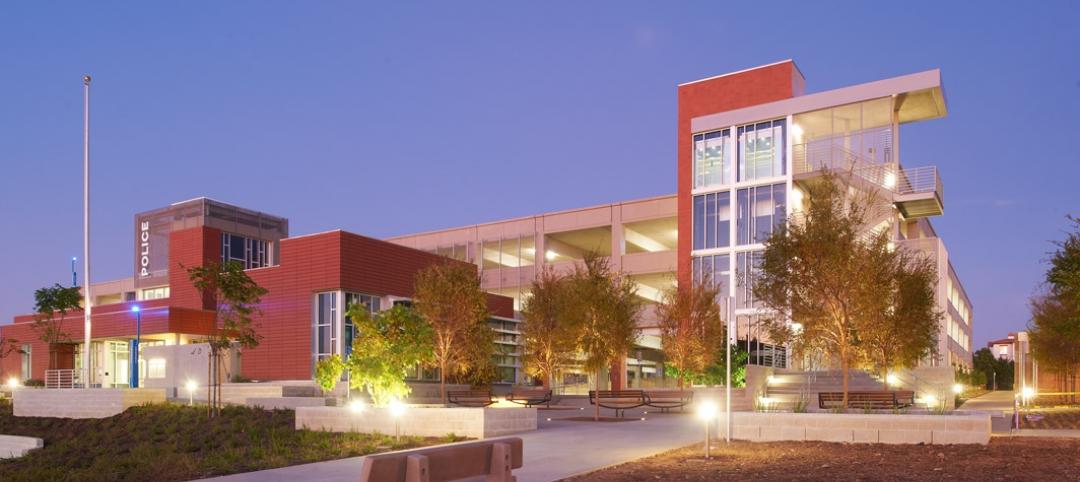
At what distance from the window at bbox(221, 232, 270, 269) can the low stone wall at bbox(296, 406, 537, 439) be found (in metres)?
34.9

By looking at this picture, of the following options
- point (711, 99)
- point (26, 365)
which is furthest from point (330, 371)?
point (26, 365)

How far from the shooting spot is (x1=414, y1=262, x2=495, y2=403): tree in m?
29.0

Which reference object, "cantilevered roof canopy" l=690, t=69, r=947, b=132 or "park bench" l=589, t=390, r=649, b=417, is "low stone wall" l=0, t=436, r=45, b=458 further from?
"cantilevered roof canopy" l=690, t=69, r=947, b=132

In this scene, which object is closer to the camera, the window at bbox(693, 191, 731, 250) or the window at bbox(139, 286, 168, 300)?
the window at bbox(693, 191, 731, 250)

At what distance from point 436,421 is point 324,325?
911 inches

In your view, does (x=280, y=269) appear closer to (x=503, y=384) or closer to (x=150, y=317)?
(x=150, y=317)

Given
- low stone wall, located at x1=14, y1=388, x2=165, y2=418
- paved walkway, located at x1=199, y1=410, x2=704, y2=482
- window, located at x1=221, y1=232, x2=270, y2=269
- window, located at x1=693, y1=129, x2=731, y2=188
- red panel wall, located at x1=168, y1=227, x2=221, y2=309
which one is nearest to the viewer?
paved walkway, located at x1=199, y1=410, x2=704, y2=482

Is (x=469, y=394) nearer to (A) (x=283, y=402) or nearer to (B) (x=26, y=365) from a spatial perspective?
(A) (x=283, y=402)

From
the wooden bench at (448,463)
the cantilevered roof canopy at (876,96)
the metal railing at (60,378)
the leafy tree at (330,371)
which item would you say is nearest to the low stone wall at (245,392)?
the leafy tree at (330,371)

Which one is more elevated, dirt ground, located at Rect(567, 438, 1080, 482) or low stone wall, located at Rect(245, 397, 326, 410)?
dirt ground, located at Rect(567, 438, 1080, 482)

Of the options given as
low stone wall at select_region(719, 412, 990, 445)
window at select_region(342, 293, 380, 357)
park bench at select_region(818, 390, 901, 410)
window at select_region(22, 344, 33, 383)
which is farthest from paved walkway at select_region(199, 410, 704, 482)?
window at select_region(22, 344, 33, 383)

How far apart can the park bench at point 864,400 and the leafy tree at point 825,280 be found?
1.10 metres

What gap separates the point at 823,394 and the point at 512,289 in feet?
136

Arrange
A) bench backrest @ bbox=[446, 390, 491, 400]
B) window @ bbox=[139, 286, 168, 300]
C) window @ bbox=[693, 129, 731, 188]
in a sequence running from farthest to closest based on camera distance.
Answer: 1. window @ bbox=[139, 286, 168, 300]
2. window @ bbox=[693, 129, 731, 188]
3. bench backrest @ bbox=[446, 390, 491, 400]
